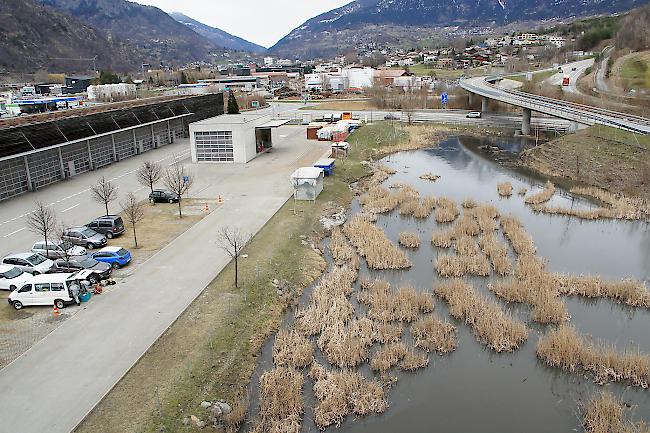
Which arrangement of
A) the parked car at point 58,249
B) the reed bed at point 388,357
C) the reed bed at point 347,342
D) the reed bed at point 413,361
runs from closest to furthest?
1. the reed bed at point 388,357
2. the reed bed at point 413,361
3. the reed bed at point 347,342
4. the parked car at point 58,249

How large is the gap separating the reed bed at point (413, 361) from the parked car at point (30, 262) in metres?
13.7

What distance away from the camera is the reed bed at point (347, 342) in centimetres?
1488

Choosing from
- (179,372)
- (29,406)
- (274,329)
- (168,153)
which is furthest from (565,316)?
(168,153)

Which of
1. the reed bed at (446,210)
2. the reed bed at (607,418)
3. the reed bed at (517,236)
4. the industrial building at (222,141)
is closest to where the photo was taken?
the reed bed at (607,418)

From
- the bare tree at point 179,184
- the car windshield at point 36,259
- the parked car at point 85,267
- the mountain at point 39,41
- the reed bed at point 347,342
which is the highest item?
the mountain at point 39,41

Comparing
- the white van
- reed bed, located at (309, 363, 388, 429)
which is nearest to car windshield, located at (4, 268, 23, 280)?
the white van

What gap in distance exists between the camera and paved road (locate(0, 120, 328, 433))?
38.7 feet

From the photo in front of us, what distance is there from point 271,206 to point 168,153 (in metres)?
20.6

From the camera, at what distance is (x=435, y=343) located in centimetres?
1572

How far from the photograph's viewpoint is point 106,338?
14648 mm

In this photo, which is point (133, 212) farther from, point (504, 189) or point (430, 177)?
point (504, 189)

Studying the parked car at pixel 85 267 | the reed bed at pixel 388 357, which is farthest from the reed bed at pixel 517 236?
the parked car at pixel 85 267

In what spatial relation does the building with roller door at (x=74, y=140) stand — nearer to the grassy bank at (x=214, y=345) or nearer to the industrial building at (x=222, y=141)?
the industrial building at (x=222, y=141)

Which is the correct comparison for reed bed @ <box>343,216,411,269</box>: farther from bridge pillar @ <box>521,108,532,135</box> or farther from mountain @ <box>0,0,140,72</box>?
mountain @ <box>0,0,140,72</box>
